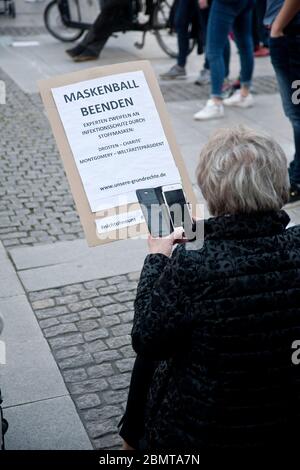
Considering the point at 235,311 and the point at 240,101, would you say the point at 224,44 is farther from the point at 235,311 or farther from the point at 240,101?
the point at 235,311

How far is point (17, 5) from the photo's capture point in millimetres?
13805

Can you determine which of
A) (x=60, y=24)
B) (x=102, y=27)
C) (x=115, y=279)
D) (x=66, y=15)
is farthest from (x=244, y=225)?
(x=60, y=24)

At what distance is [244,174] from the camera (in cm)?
193

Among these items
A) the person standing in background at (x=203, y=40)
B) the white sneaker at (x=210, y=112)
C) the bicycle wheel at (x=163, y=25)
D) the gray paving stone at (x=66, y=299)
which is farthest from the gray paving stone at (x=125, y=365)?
the bicycle wheel at (x=163, y=25)


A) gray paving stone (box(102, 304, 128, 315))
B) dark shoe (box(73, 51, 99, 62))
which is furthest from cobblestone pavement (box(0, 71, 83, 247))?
dark shoe (box(73, 51, 99, 62))

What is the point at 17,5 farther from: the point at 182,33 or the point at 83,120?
the point at 83,120

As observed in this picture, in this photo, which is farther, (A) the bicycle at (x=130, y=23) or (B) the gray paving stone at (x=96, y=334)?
(A) the bicycle at (x=130, y=23)

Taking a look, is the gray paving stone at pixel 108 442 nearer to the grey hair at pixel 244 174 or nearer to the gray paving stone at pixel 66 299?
the gray paving stone at pixel 66 299

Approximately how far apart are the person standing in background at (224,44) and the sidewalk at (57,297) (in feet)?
0.52

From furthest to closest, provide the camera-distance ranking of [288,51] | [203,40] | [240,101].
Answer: [203,40], [240,101], [288,51]

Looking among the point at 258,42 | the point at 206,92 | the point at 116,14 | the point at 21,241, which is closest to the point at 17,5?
the point at 116,14

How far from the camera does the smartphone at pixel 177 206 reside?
2324 millimetres

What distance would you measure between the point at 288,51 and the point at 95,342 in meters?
2.54

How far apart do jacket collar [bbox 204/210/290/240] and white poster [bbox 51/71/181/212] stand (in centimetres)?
52
